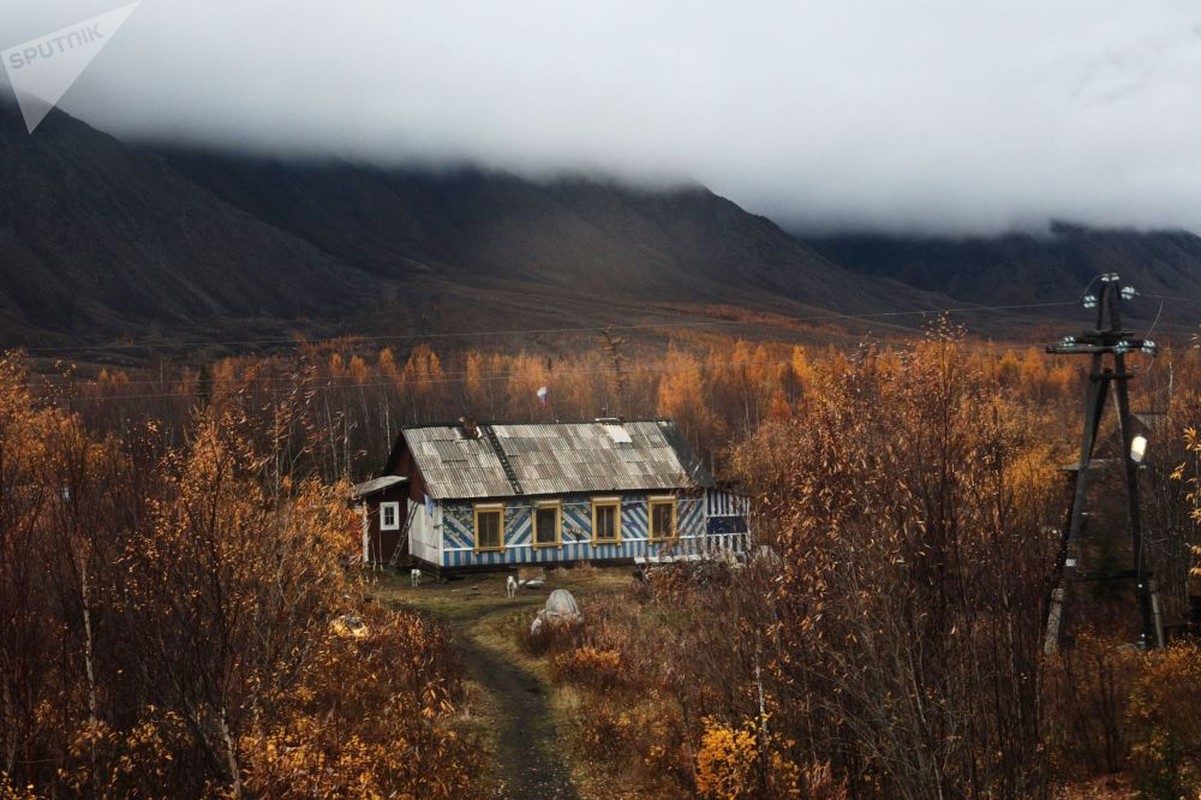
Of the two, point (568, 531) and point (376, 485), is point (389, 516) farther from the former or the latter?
point (568, 531)

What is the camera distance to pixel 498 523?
1473 inches

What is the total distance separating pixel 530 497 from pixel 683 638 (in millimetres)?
22538

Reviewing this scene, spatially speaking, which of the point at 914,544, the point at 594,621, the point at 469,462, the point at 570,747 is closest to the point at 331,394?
the point at 469,462

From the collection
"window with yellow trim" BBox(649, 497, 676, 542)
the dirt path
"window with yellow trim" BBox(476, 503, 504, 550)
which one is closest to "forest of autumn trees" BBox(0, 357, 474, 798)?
the dirt path

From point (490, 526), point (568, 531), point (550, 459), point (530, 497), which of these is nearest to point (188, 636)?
point (490, 526)

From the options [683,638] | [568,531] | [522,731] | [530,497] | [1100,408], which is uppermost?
[1100,408]

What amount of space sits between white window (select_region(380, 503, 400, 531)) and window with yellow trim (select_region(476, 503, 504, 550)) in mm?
4931

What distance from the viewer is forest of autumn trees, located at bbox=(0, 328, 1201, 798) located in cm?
957

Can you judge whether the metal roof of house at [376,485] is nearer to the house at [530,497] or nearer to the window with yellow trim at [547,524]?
the house at [530,497]

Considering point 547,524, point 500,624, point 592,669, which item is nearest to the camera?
point 592,669

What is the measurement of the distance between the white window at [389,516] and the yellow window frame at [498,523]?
493 centimetres

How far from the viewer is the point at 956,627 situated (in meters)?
9.24

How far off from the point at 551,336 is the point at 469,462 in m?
156

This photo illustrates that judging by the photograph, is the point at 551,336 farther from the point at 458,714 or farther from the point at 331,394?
the point at 458,714
